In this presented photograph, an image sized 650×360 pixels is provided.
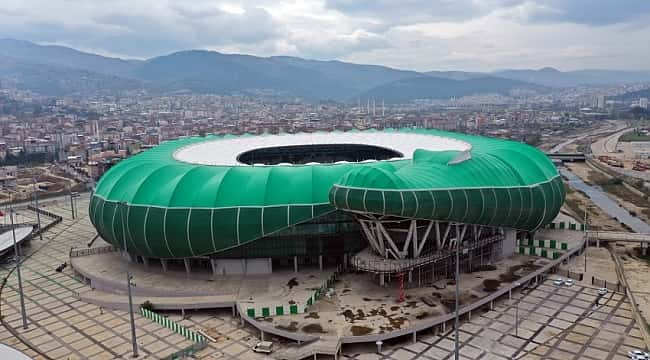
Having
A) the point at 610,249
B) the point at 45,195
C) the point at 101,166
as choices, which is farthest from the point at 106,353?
the point at 101,166

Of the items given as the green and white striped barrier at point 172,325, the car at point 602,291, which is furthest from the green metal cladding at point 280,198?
the car at point 602,291

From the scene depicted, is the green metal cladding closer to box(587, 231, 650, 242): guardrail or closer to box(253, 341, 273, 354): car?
box(253, 341, 273, 354): car

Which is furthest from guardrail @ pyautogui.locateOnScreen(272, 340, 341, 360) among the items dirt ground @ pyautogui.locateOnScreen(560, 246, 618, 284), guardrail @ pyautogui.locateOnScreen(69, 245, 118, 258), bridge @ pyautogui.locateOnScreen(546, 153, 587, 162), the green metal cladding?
bridge @ pyautogui.locateOnScreen(546, 153, 587, 162)

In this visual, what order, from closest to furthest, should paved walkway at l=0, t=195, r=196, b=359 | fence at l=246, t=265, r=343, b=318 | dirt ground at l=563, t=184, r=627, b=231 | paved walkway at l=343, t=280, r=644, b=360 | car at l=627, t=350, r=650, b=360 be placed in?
car at l=627, t=350, r=650, b=360, paved walkway at l=343, t=280, r=644, b=360, paved walkway at l=0, t=195, r=196, b=359, fence at l=246, t=265, r=343, b=318, dirt ground at l=563, t=184, r=627, b=231

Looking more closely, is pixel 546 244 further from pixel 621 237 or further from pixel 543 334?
pixel 543 334

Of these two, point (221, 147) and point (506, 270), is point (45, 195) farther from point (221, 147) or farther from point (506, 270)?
point (506, 270)

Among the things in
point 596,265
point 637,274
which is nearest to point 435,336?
point 596,265
